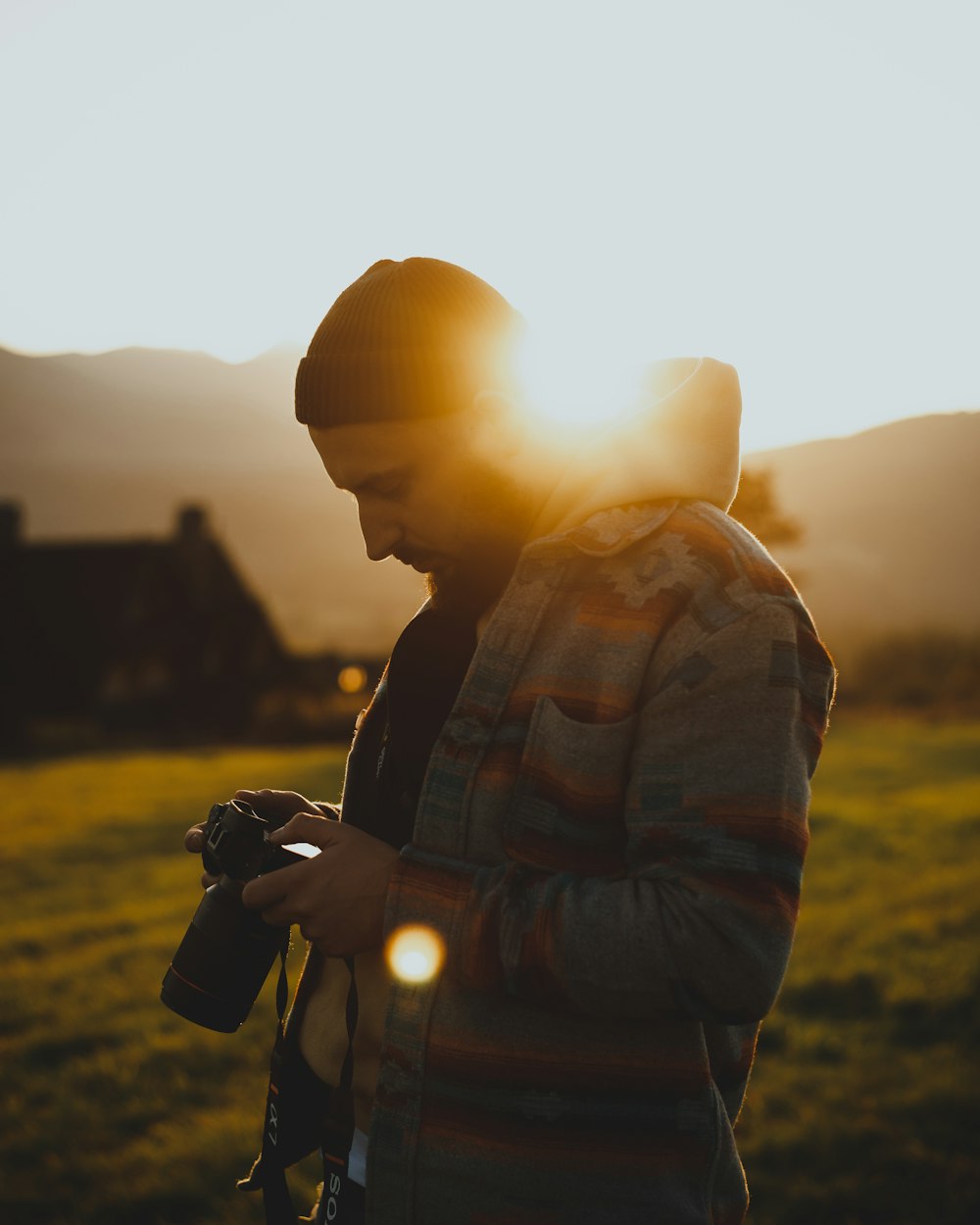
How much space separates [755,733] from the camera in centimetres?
158

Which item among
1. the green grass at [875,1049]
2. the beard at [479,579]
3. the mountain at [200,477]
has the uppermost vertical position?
the beard at [479,579]

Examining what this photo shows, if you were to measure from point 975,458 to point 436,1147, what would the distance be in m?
77.4

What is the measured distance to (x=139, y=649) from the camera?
88.2ft

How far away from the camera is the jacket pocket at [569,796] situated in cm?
168

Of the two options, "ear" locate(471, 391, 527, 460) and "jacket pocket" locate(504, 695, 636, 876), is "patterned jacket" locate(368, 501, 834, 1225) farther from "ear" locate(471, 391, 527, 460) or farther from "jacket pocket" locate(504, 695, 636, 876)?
"ear" locate(471, 391, 527, 460)

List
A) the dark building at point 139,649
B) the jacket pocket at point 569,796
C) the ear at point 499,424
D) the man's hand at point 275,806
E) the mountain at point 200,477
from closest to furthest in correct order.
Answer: the jacket pocket at point 569,796, the ear at point 499,424, the man's hand at point 275,806, the dark building at point 139,649, the mountain at point 200,477

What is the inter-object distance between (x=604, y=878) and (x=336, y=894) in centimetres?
45

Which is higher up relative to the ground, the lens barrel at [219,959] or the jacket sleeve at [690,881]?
the jacket sleeve at [690,881]

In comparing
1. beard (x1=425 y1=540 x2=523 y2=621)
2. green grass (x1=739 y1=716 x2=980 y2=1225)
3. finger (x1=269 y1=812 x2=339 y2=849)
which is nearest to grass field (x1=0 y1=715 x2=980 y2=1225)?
green grass (x1=739 y1=716 x2=980 y2=1225)

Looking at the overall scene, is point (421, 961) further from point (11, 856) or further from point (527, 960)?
point (11, 856)

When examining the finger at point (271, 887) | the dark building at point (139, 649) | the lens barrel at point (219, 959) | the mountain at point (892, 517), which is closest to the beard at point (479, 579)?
the finger at point (271, 887)

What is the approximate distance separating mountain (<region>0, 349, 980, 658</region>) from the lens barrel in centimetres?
96

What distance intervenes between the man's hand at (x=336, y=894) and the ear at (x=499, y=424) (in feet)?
2.45

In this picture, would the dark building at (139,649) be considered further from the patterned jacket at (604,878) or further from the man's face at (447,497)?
the patterned jacket at (604,878)
